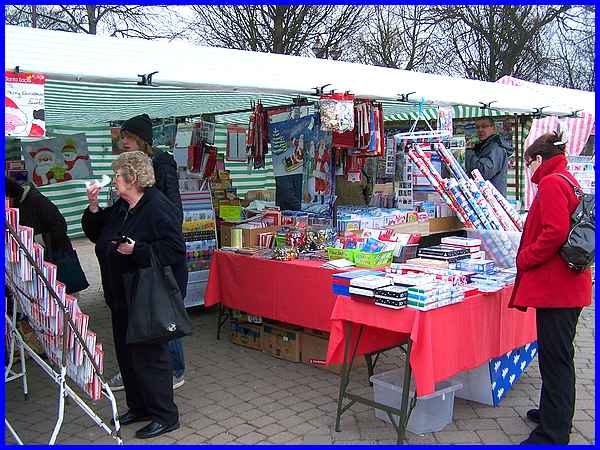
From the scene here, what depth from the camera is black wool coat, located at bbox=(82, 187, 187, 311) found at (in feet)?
11.0

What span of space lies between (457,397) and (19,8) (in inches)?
593

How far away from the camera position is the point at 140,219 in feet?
11.1

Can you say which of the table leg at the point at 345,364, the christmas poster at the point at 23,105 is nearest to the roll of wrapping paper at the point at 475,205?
the table leg at the point at 345,364

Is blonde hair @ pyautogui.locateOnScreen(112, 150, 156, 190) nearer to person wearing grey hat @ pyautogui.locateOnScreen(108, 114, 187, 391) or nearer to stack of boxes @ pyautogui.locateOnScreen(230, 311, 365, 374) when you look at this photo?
person wearing grey hat @ pyautogui.locateOnScreen(108, 114, 187, 391)

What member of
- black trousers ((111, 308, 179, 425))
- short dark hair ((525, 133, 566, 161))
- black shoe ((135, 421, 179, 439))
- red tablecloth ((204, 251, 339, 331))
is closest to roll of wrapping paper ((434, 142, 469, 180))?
red tablecloth ((204, 251, 339, 331))

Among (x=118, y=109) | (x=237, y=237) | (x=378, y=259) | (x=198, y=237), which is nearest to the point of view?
(x=378, y=259)

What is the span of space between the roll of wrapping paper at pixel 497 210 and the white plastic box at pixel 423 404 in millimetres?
1422

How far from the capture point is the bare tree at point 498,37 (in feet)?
60.3

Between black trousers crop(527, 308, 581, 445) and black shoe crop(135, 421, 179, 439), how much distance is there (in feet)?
6.57

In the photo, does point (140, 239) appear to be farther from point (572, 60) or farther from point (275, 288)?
point (572, 60)

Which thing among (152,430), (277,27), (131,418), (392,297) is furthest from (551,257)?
(277,27)

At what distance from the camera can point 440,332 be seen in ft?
10.6

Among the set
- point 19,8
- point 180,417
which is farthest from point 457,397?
point 19,8

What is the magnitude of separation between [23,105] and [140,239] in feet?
2.90
